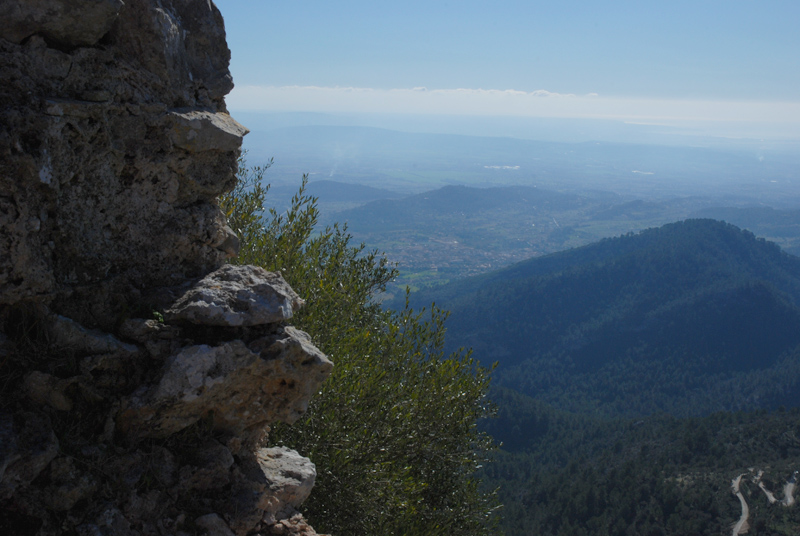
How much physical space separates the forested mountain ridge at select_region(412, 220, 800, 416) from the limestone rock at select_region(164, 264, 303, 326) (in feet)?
416

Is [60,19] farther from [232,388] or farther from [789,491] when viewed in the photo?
[789,491]

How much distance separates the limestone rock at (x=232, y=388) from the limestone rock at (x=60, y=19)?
3851mm

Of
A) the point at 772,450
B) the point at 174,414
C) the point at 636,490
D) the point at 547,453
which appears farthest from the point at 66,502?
the point at 547,453

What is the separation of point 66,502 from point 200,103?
209 inches

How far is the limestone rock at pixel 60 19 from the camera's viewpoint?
5.49 m

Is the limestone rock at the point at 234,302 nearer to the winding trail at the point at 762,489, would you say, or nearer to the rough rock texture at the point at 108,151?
the rough rock texture at the point at 108,151

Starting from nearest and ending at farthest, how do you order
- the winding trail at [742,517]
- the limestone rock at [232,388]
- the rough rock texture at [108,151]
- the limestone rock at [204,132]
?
the rough rock texture at [108,151], the limestone rock at [232,388], the limestone rock at [204,132], the winding trail at [742,517]

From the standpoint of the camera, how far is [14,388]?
517 cm

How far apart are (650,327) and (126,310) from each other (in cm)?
17671

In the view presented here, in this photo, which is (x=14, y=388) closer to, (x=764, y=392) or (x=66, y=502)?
(x=66, y=502)

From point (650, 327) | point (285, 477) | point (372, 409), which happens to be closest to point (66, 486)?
point (285, 477)

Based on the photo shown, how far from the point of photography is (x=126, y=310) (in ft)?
19.9

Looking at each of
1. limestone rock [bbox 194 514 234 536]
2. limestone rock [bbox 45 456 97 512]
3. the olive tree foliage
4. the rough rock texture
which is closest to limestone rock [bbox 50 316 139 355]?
the rough rock texture

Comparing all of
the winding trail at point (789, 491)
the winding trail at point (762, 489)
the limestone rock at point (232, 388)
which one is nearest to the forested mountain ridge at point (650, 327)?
the winding trail at point (762, 489)
